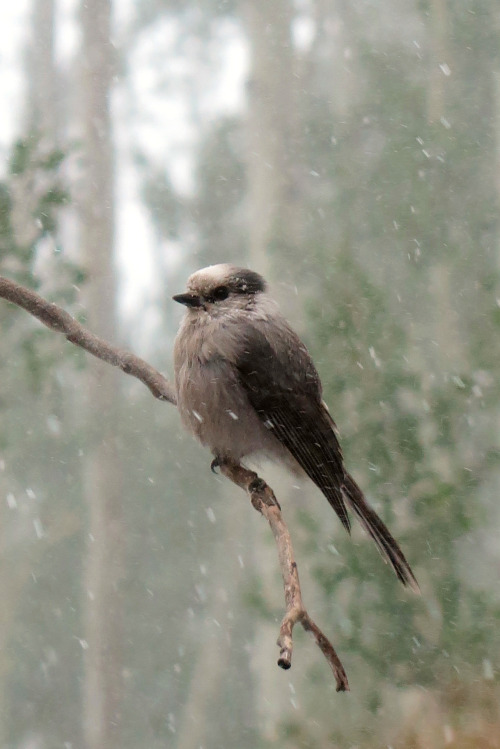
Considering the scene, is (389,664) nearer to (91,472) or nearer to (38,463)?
(91,472)

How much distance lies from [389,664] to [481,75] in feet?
6.28

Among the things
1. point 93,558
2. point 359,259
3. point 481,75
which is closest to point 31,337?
point 93,558

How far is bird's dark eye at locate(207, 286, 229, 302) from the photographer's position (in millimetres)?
1188

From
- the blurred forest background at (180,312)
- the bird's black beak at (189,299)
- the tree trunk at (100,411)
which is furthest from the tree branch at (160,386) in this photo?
the tree trunk at (100,411)

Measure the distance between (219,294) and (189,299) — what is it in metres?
0.06

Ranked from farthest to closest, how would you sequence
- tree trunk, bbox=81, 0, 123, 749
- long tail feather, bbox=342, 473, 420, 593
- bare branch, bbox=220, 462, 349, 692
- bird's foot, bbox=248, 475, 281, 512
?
tree trunk, bbox=81, 0, 123, 749 < long tail feather, bbox=342, 473, 420, 593 < bird's foot, bbox=248, 475, 281, 512 < bare branch, bbox=220, 462, 349, 692

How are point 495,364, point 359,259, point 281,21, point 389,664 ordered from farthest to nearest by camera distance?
point 281,21 < point 359,259 < point 495,364 < point 389,664

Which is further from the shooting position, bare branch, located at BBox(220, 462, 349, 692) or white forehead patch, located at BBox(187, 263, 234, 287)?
white forehead patch, located at BBox(187, 263, 234, 287)

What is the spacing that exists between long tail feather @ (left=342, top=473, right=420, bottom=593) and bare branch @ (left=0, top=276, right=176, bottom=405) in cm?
30

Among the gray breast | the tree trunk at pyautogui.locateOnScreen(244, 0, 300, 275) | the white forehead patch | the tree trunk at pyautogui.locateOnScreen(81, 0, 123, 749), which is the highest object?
the white forehead patch

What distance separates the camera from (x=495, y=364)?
2.44 m

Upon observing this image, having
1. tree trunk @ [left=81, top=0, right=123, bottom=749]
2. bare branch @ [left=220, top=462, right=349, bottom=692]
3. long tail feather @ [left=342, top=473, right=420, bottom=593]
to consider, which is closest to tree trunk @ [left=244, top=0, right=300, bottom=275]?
tree trunk @ [left=81, top=0, right=123, bottom=749]

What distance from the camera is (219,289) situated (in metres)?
1.19

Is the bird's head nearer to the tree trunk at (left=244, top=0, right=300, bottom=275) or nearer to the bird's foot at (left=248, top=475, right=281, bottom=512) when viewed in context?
the bird's foot at (left=248, top=475, right=281, bottom=512)
